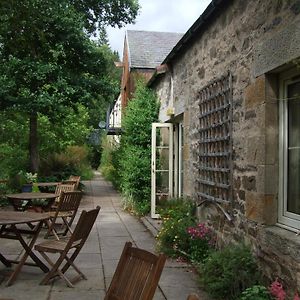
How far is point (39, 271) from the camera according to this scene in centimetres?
534

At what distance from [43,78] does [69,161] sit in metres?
3.75

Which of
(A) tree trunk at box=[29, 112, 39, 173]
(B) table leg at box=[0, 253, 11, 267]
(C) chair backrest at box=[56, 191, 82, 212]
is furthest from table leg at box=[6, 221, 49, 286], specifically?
(A) tree trunk at box=[29, 112, 39, 173]

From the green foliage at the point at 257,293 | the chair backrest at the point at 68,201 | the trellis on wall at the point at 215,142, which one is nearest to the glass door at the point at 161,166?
the trellis on wall at the point at 215,142

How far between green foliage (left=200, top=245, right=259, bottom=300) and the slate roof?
12.5 meters

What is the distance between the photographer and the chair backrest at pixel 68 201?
634 cm

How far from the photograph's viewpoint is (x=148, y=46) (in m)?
18.9

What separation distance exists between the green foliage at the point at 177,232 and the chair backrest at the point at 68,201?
1.34 m

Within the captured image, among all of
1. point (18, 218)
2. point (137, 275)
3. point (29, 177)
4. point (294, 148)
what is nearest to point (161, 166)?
point (29, 177)

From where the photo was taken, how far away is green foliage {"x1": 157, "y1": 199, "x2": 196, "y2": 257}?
600cm

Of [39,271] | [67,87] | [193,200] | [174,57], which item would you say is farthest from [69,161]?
[39,271]

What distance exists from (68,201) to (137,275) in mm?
4036

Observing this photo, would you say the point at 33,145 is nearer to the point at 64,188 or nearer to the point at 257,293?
the point at 64,188

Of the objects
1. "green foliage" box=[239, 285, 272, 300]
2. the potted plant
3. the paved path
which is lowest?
the paved path

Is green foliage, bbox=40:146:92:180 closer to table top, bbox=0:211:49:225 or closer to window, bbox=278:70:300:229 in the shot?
table top, bbox=0:211:49:225
